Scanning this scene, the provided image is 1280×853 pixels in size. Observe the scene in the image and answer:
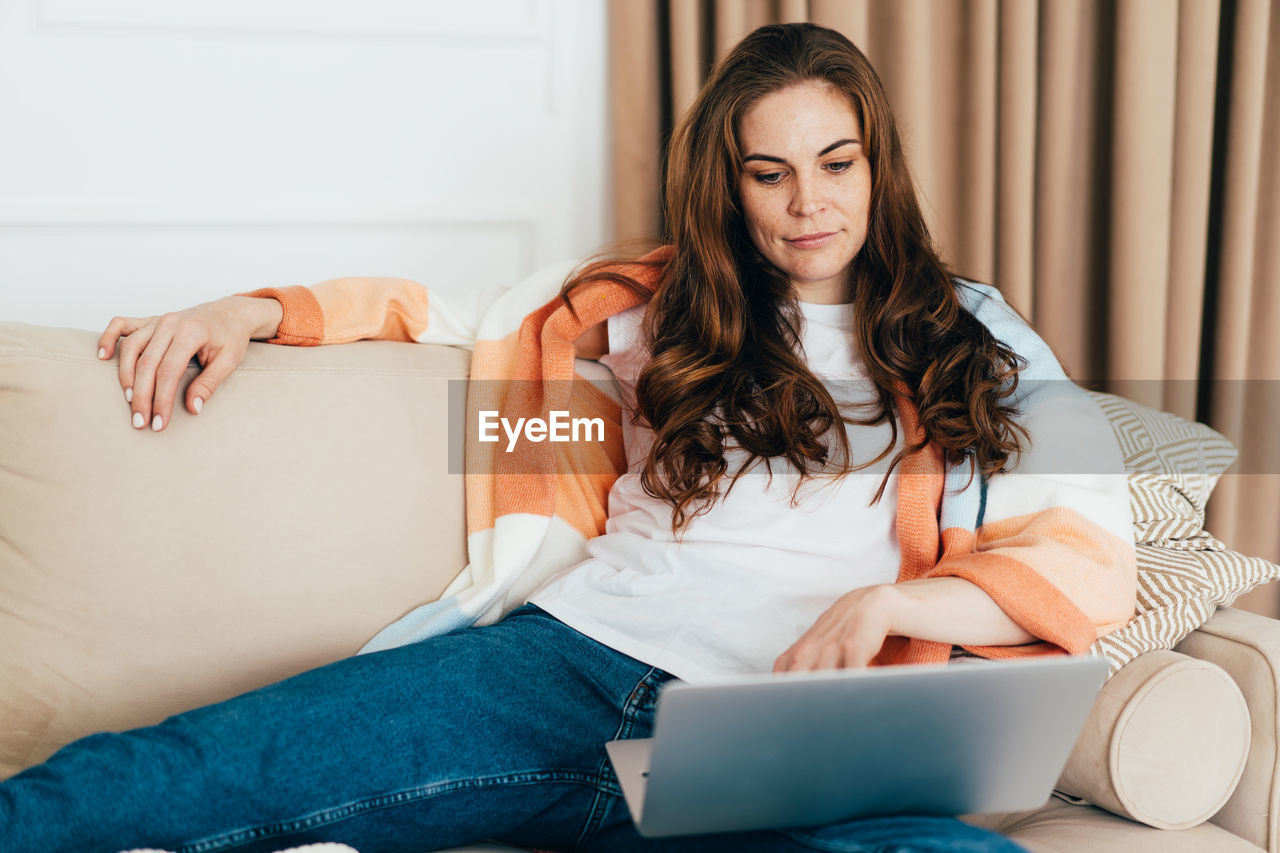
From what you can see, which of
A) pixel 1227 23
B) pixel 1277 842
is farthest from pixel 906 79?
pixel 1277 842

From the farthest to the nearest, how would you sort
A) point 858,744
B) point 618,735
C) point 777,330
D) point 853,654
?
point 777,330 → point 618,735 → point 853,654 → point 858,744

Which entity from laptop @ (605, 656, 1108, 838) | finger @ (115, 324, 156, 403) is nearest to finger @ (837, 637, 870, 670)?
laptop @ (605, 656, 1108, 838)

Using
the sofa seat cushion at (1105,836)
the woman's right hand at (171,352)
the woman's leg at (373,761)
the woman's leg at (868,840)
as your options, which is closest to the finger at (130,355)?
the woman's right hand at (171,352)

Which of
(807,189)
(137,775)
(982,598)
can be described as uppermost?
(807,189)

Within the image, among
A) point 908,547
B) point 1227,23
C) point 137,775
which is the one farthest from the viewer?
point 1227,23

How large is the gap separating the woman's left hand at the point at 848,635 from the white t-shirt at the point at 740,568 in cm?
12

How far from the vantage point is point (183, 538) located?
1091mm

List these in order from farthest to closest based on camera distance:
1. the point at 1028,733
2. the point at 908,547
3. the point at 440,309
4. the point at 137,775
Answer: the point at 440,309 < the point at 908,547 < the point at 137,775 < the point at 1028,733

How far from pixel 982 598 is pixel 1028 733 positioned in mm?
240

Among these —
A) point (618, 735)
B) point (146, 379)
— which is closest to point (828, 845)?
point (618, 735)

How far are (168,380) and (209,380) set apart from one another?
0.13 feet

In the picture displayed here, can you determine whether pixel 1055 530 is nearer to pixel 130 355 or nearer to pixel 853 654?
pixel 853 654

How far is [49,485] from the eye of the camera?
1.07 metres

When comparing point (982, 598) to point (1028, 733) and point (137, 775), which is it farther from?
point (137, 775)
